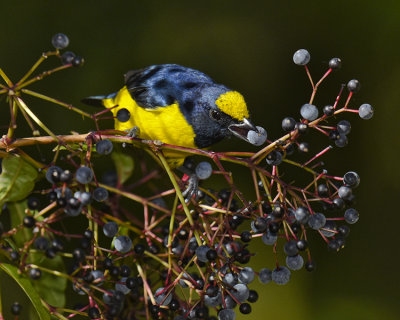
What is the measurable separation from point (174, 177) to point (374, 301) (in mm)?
2610

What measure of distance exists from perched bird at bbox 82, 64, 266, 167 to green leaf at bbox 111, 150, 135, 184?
9.3 inches

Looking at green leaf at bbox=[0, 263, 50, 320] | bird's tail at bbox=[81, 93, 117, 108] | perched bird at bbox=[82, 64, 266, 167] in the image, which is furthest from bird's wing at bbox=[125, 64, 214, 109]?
green leaf at bbox=[0, 263, 50, 320]

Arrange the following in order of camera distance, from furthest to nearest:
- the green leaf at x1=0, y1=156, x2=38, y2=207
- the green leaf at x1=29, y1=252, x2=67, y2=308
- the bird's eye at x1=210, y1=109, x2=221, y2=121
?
the bird's eye at x1=210, y1=109, x2=221, y2=121
the green leaf at x1=29, y1=252, x2=67, y2=308
the green leaf at x1=0, y1=156, x2=38, y2=207

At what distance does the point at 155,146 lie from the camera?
1644mm

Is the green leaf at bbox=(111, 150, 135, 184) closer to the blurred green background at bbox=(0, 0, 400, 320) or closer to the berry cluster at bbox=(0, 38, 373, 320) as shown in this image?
the berry cluster at bbox=(0, 38, 373, 320)

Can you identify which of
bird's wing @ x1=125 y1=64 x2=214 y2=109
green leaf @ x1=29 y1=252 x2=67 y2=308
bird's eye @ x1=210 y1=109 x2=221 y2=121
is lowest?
green leaf @ x1=29 y1=252 x2=67 y2=308

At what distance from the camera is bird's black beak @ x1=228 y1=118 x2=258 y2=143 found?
2.43m

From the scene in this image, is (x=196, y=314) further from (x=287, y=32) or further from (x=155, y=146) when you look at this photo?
(x=287, y=32)

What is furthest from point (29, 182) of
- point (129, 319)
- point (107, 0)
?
point (107, 0)

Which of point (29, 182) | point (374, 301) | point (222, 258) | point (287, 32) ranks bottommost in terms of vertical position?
point (374, 301)

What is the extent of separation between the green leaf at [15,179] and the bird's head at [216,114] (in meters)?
1.09

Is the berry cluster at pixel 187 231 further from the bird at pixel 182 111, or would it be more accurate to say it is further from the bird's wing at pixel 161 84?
the bird's wing at pixel 161 84

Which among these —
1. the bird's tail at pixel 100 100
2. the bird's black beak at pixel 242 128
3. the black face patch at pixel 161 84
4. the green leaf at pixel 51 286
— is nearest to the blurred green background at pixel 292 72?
the bird's tail at pixel 100 100

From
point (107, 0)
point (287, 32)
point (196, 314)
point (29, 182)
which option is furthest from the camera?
point (287, 32)
